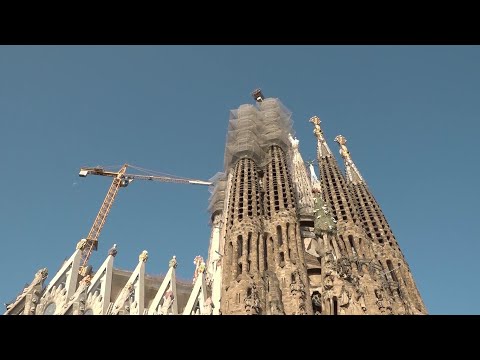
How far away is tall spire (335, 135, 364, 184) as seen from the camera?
114 feet

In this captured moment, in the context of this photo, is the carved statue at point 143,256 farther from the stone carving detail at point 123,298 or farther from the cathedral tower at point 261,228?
the cathedral tower at point 261,228

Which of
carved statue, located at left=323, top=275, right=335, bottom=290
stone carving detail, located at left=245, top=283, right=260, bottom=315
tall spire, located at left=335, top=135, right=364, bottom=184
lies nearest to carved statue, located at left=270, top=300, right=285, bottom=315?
stone carving detail, located at left=245, top=283, right=260, bottom=315

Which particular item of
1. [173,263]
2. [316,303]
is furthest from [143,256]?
[316,303]

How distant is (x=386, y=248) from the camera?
27.4 metres

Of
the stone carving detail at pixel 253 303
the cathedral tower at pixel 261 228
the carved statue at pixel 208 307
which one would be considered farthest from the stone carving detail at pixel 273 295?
the carved statue at pixel 208 307

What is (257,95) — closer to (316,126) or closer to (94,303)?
(316,126)
